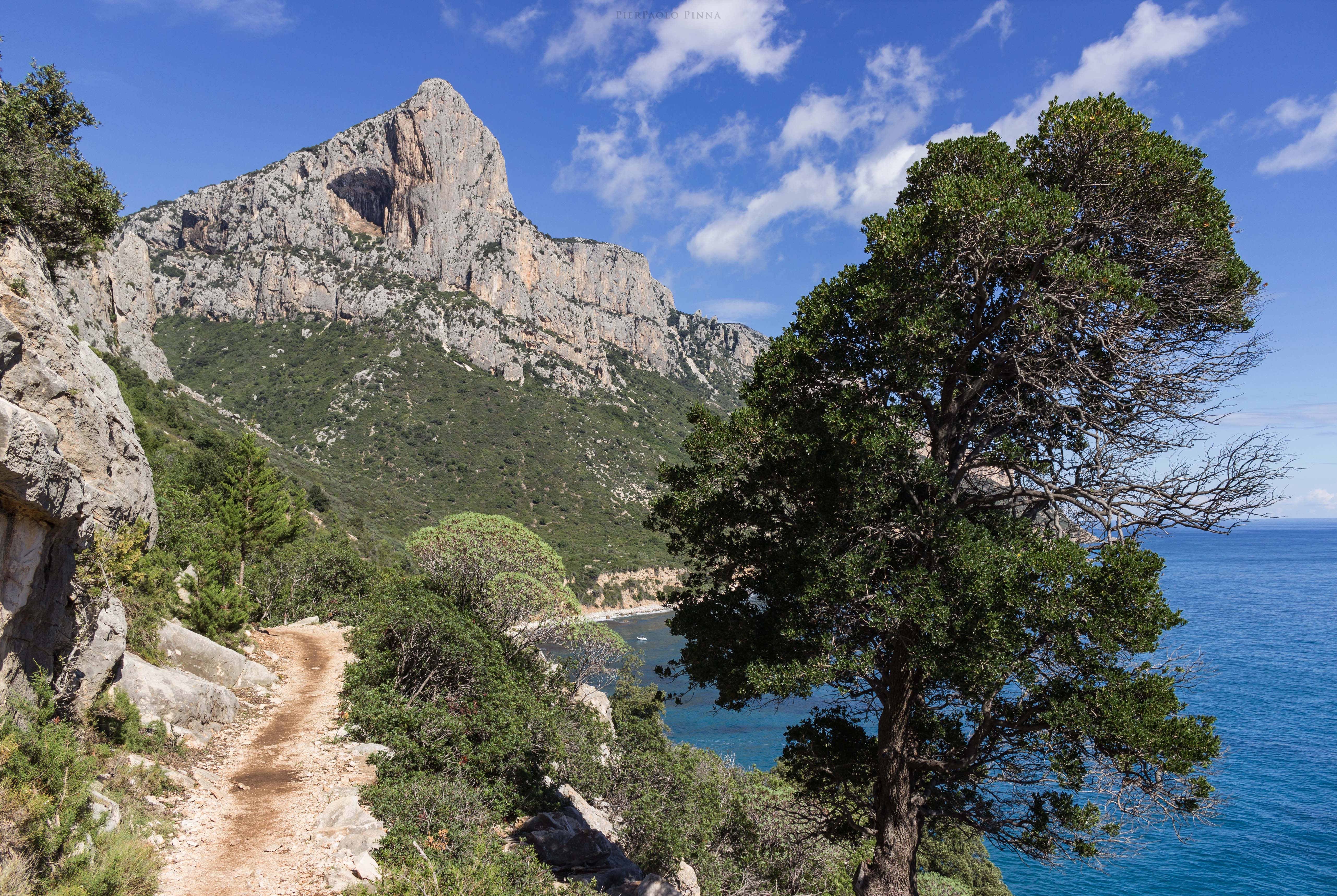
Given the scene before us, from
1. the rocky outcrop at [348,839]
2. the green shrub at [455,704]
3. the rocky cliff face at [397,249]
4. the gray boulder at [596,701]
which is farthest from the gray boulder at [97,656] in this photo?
the rocky cliff face at [397,249]

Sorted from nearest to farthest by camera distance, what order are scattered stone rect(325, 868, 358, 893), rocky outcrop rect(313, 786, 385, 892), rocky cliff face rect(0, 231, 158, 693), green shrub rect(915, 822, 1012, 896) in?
rocky cliff face rect(0, 231, 158, 693), scattered stone rect(325, 868, 358, 893), rocky outcrop rect(313, 786, 385, 892), green shrub rect(915, 822, 1012, 896)

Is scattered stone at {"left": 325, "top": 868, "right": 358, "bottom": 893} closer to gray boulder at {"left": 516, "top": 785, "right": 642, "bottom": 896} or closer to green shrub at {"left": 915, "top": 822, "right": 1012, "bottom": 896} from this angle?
gray boulder at {"left": 516, "top": 785, "right": 642, "bottom": 896}

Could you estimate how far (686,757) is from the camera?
17.1m

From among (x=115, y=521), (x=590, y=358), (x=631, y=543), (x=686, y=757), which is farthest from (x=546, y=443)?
(x=115, y=521)

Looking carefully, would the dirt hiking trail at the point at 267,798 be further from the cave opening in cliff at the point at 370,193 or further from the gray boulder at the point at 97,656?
the cave opening in cliff at the point at 370,193

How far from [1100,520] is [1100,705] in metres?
1.72

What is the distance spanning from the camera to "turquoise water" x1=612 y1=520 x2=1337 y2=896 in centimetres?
2612

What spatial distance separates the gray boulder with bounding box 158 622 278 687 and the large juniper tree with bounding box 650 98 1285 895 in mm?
11339

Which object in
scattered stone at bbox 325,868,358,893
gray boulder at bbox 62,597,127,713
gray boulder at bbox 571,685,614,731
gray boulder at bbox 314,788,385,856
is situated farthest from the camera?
gray boulder at bbox 571,685,614,731

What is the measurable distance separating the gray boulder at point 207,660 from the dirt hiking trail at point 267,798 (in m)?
0.55

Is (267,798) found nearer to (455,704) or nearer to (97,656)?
(97,656)

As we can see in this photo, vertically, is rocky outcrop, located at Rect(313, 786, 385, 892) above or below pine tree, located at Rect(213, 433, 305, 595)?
below

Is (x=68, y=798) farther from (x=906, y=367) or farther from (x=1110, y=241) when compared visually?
(x=1110, y=241)

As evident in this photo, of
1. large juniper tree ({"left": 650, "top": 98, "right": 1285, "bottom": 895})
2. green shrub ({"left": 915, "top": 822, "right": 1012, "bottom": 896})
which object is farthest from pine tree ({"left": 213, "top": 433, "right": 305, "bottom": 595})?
green shrub ({"left": 915, "top": 822, "right": 1012, "bottom": 896})
